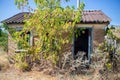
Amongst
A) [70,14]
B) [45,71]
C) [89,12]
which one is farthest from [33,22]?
[89,12]

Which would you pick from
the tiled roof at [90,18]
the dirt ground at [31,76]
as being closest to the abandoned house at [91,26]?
the tiled roof at [90,18]

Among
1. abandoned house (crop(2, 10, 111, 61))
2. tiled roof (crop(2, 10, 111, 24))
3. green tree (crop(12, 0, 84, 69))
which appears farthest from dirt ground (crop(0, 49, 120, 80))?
tiled roof (crop(2, 10, 111, 24))

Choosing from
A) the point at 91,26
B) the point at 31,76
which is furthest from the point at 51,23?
the point at 91,26

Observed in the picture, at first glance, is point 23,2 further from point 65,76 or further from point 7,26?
point 65,76

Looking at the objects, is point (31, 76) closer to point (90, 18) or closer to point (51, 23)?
point (51, 23)

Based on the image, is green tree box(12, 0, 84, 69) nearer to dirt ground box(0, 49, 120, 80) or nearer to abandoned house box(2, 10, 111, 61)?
dirt ground box(0, 49, 120, 80)

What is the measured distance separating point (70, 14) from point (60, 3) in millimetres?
873

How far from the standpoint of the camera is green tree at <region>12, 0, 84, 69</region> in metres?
11.2

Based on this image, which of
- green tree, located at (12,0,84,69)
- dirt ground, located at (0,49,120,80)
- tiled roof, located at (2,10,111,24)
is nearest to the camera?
dirt ground, located at (0,49,120,80)

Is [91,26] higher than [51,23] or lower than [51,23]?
lower

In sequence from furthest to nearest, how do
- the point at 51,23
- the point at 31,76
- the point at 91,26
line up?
the point at 91,26 < the point at 31,76 < the point at 51,23

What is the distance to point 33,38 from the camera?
14500mm

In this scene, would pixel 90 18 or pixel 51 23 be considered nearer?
pixel 51 23

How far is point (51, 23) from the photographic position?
11273 millimetres
